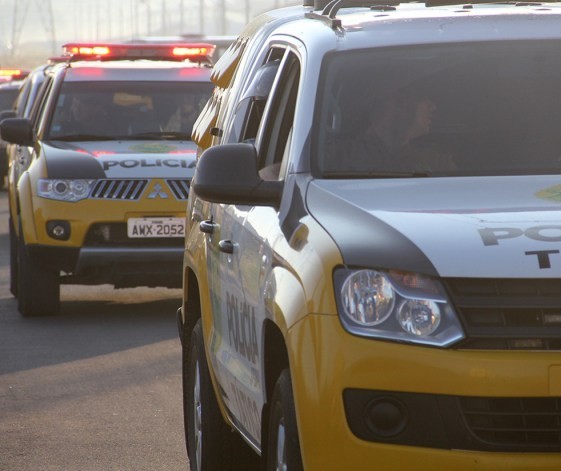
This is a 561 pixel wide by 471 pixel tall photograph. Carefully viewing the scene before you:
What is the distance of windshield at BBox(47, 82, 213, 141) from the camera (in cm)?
1366

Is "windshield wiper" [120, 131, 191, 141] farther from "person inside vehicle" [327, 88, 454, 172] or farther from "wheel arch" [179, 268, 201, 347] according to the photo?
"person inside vehicle" [327, 88, 454, 172]

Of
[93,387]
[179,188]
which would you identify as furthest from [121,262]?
[93,387]

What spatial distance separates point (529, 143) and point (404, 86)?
1.50ft

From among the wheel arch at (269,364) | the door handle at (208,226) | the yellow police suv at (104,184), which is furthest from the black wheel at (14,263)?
the wheel arch at (269,364)

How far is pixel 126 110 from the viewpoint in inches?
546

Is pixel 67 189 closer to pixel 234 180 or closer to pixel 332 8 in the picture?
pixel 332 8

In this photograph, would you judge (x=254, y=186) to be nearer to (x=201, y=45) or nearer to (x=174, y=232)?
(x=174, y=232)

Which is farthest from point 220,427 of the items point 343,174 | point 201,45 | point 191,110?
point 201,45

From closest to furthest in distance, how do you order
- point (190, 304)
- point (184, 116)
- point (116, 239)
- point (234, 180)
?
point (234, 180)
point (190, 304)
point (116, 239)
point (184, 116)

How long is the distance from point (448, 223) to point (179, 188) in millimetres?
8201

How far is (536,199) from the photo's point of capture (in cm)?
493

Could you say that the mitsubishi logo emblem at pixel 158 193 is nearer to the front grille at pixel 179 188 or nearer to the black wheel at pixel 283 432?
the front grille at pixel 179 188

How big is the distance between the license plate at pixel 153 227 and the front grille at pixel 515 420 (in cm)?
846

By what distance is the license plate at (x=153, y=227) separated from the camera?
1273cm
